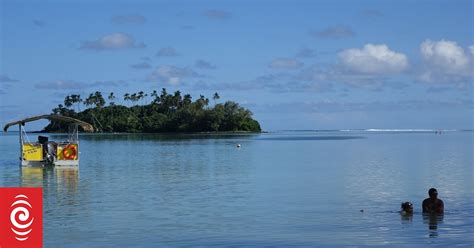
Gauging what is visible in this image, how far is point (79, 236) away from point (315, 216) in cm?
845

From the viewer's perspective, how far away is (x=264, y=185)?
36500 mm

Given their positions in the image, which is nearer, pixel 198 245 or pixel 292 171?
pixel 198 245

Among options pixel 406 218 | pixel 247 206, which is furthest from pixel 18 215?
pixel 247 206

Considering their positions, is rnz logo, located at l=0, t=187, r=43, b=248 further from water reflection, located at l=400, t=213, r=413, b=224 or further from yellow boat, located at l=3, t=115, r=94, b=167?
yellow boat, located at l=3, t=115, r=94, b=167

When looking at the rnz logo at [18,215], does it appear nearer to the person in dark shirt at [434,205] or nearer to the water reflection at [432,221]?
the water reflection at [432,221]

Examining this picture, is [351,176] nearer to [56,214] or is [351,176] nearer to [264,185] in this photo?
[264,185]

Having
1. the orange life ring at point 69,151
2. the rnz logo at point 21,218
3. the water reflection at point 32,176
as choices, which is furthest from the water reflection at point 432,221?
the orange life ring at point 69,151

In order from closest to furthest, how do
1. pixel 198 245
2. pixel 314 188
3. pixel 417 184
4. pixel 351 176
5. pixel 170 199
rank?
pixel 198 245, pixel 170 199, pixel 314 188, pixel 417 184, pixel 351 176

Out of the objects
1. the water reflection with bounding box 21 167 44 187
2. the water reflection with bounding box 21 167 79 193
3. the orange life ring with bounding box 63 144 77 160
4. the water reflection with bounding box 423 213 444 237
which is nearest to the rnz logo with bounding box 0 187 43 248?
the water reflection with bounding box 423 213 444 237

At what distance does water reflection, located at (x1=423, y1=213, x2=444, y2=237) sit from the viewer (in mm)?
21044

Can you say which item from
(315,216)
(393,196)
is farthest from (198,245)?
(393,196)

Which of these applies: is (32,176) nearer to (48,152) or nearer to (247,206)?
(48,152)

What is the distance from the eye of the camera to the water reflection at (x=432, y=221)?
21.0 metres

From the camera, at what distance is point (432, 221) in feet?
75.6
